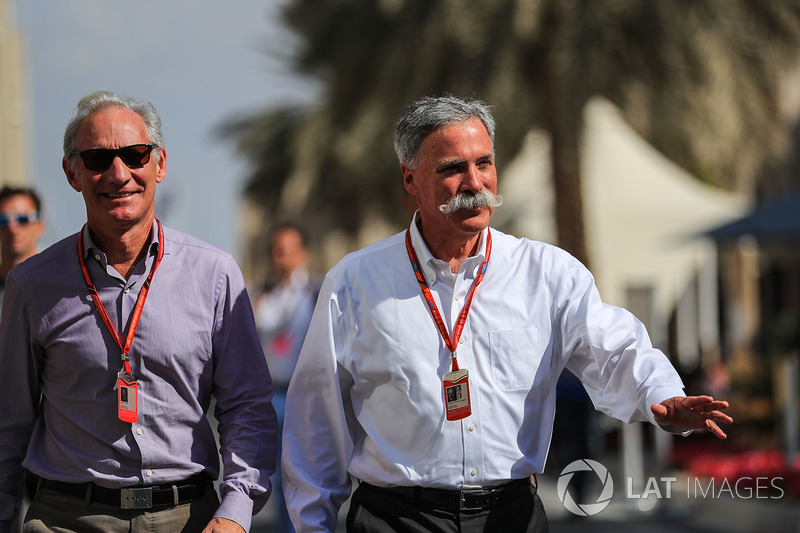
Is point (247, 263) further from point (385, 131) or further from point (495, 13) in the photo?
point (495, 13)

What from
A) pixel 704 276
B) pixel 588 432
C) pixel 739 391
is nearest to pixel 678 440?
pixel 739 391

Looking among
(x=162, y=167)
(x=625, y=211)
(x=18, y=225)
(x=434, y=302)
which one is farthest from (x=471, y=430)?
(x=625, y=211)

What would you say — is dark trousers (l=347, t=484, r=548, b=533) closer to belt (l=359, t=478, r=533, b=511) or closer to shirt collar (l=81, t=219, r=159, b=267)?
belt (l=359, t=478, r=533, b=511)

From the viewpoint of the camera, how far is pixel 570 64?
44.4ft

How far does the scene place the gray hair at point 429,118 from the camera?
351 cm

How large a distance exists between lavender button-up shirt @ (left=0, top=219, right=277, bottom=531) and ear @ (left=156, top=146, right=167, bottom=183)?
0.19 meters

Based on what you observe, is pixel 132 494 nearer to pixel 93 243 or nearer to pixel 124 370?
pixel 124 370

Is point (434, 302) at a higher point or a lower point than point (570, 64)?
lower

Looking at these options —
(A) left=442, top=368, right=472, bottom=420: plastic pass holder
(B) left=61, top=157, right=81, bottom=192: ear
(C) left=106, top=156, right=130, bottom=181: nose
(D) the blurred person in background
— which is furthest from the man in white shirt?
(D) the blurred person in background

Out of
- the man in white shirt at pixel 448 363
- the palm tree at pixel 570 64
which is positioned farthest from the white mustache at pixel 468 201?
the palm tree at pixel 570 64

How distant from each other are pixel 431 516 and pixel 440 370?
0.43 m

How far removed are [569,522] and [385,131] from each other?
8.91 meters

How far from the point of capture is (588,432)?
33.0 feet

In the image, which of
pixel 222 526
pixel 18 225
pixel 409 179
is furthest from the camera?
pixel 18 225
